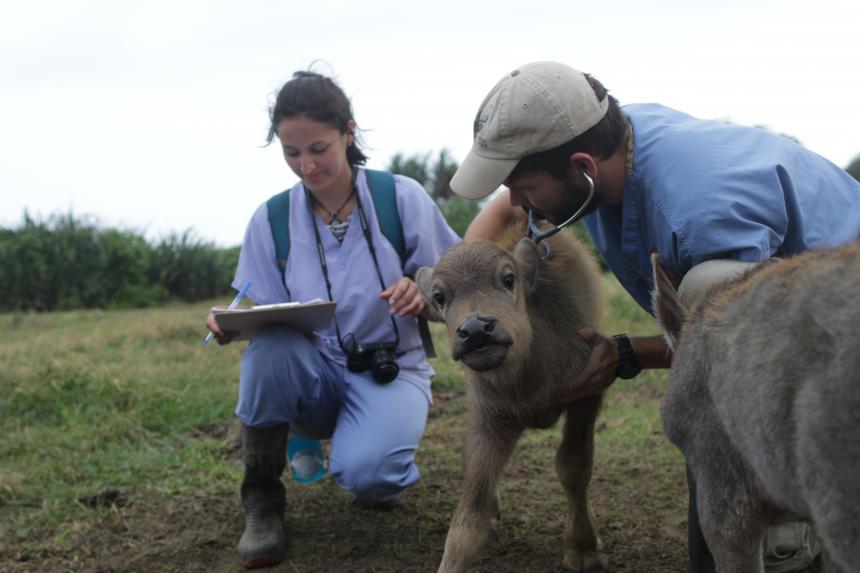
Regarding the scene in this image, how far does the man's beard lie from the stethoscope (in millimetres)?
24

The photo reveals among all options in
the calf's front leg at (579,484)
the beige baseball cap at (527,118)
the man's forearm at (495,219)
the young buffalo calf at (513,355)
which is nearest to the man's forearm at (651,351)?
the young buffalo calf at (513,355)

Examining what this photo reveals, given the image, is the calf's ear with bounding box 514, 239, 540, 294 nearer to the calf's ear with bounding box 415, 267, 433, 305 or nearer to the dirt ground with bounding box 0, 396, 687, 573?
the calf's ear with bounding box 415, 267, 433, 305

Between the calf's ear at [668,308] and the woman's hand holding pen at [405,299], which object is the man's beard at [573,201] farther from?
the woman's hand holding pen at [405,299]

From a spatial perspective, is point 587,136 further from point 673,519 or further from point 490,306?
point 673,519

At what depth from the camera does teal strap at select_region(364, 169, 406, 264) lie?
495 cm

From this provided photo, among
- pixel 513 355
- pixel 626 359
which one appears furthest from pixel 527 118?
pixel 626 359

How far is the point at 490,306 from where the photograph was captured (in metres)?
3.87

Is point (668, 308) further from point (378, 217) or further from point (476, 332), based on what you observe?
point (378, 217)

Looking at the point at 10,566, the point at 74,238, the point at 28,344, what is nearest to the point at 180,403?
the point at 10,566

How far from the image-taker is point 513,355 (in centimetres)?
382

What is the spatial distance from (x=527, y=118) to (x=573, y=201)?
432mm

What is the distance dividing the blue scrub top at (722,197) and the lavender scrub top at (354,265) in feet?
4.12

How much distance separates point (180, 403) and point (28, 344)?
3.76 metres

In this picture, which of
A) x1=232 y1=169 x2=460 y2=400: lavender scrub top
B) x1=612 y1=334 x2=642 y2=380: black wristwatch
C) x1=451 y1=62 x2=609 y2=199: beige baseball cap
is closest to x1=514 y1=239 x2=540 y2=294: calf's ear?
x1=451 y1=62 x2=609 y2=199: beige baseball cap
